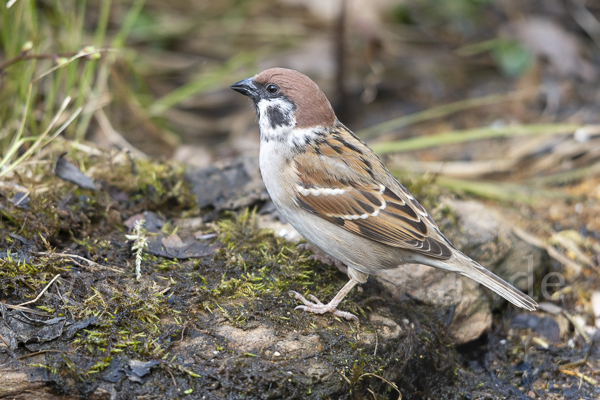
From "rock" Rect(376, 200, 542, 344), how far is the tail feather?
0.58 m

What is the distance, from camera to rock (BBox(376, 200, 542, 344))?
431 centimetres

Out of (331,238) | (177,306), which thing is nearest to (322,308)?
(331,238)

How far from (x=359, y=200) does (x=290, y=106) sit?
0.89m

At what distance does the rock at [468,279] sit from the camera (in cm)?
431

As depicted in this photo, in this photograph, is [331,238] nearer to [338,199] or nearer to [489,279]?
[338,199]

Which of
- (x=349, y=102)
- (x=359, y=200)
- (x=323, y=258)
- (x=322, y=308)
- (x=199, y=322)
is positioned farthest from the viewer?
(x=349, y=102)

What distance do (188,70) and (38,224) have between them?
507 cm

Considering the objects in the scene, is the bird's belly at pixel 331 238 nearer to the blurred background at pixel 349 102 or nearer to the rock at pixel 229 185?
the rock at pixel 229 185

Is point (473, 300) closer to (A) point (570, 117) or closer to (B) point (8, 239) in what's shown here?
(B) point (8, 239)

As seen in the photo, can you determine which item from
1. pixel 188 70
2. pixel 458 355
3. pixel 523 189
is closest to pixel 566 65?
pixel 523 189

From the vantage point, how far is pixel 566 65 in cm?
661

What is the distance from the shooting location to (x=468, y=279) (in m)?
4.52

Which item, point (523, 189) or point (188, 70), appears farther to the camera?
point (188, 70)

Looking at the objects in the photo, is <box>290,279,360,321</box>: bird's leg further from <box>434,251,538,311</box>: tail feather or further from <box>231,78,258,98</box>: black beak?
<box>231,78,258,98</box>: black beak
